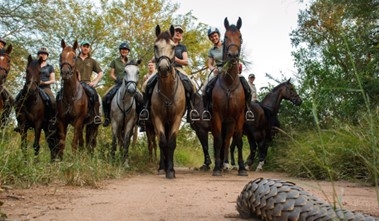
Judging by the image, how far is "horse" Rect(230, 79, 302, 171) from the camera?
1470cm

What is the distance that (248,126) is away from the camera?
1487 centimetres

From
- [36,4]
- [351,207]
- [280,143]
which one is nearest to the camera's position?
[351,207]

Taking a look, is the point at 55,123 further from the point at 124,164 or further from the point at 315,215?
the point at 315,215

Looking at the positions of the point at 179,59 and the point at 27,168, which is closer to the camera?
the point at 27,168

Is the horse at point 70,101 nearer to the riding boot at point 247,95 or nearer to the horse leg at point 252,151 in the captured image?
the riding boot at point 247,95

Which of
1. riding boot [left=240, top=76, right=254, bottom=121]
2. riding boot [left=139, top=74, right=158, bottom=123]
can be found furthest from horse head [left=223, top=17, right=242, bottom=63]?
riding boot [left=139, top=74, right=158, bottom=123]

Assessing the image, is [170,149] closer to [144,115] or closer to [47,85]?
[144,115]

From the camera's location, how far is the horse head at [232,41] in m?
9.85


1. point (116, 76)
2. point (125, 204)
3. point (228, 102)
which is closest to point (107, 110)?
point (116, 76)

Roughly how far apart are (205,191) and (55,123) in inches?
235

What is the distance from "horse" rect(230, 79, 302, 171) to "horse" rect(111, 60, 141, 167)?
13.0 ft

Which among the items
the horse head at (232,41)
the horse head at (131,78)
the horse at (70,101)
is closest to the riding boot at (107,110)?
the horse head at (131,78)

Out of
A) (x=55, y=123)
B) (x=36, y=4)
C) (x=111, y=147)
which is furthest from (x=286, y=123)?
(x=36, y=4)

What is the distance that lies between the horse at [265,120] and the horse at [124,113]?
13.0ft
